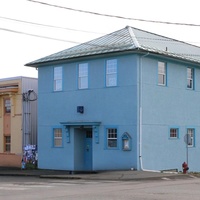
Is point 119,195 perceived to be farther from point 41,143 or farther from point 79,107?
point 41,143

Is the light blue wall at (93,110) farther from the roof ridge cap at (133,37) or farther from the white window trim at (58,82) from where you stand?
the roof ridge cap at (133,37)

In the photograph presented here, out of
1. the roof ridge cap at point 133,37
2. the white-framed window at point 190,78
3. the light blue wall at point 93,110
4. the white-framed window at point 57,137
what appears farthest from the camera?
the white-framed window at point 190,78

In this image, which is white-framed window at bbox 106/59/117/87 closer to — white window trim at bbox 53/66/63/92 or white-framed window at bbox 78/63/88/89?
white-framed window at bbox 78/63/88/89

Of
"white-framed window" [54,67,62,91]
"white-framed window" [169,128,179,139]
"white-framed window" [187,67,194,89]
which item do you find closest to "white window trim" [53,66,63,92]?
"white-framed window" [54,67,62,91]

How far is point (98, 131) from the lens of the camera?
89.6ft

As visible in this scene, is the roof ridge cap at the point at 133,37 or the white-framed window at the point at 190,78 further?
the white-framed window at the point at 190,78

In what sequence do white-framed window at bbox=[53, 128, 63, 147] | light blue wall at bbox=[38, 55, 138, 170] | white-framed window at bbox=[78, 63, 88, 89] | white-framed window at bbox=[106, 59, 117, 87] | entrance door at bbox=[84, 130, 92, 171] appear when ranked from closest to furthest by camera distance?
light blue wall at bbox=[38, 55, 138, 170] → white-framed window at bbox=[106, 59, 117, 87] → white-framed window at bbox=[78, 63, 88, 89] → entrance door at bbox=[84, 130, 92, 171] → white-framed window at bbox=[53, 128, 63, 147]

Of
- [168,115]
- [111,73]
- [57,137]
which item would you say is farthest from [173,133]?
[57,137]

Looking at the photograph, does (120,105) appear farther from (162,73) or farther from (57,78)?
(57,78)

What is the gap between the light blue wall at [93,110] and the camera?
85.7 ft

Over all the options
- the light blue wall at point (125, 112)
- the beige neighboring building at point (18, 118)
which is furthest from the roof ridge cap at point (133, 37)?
the beige neighboring building at point (18, 118)

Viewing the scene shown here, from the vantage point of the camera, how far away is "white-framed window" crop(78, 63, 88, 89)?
28234 mm

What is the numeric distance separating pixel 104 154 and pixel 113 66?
485 cm

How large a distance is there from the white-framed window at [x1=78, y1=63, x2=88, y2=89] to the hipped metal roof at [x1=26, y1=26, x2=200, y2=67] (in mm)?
813
